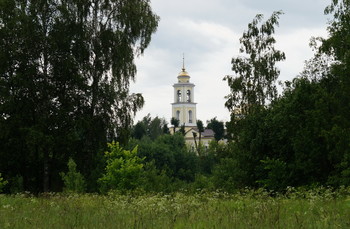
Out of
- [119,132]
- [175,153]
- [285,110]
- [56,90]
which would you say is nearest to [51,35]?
[56,90]

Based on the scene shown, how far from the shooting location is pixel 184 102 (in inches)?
5773

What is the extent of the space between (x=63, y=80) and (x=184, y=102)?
395 feet

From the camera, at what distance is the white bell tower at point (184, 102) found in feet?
481

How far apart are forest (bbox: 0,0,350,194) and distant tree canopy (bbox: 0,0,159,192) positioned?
0.05 m

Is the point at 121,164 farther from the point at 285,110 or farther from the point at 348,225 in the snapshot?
the point at 348,225

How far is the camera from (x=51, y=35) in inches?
1028

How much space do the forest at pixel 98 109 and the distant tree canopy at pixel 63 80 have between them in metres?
0.05

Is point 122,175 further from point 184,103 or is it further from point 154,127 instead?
point 184,103

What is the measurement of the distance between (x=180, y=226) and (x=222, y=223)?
0.56 m

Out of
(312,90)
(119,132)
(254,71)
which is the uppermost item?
(254,71)

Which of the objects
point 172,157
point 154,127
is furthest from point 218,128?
point 172,157

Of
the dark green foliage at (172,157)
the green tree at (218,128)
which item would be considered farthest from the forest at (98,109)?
the green tree at (218,128)

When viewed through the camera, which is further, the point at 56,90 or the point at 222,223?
the point at 56,90

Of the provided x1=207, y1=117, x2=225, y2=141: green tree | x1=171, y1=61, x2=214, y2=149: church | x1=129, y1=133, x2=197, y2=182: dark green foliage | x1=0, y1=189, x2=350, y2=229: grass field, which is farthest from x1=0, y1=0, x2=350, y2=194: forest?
x1=171, y1=61, x2=214, y2=149: church
